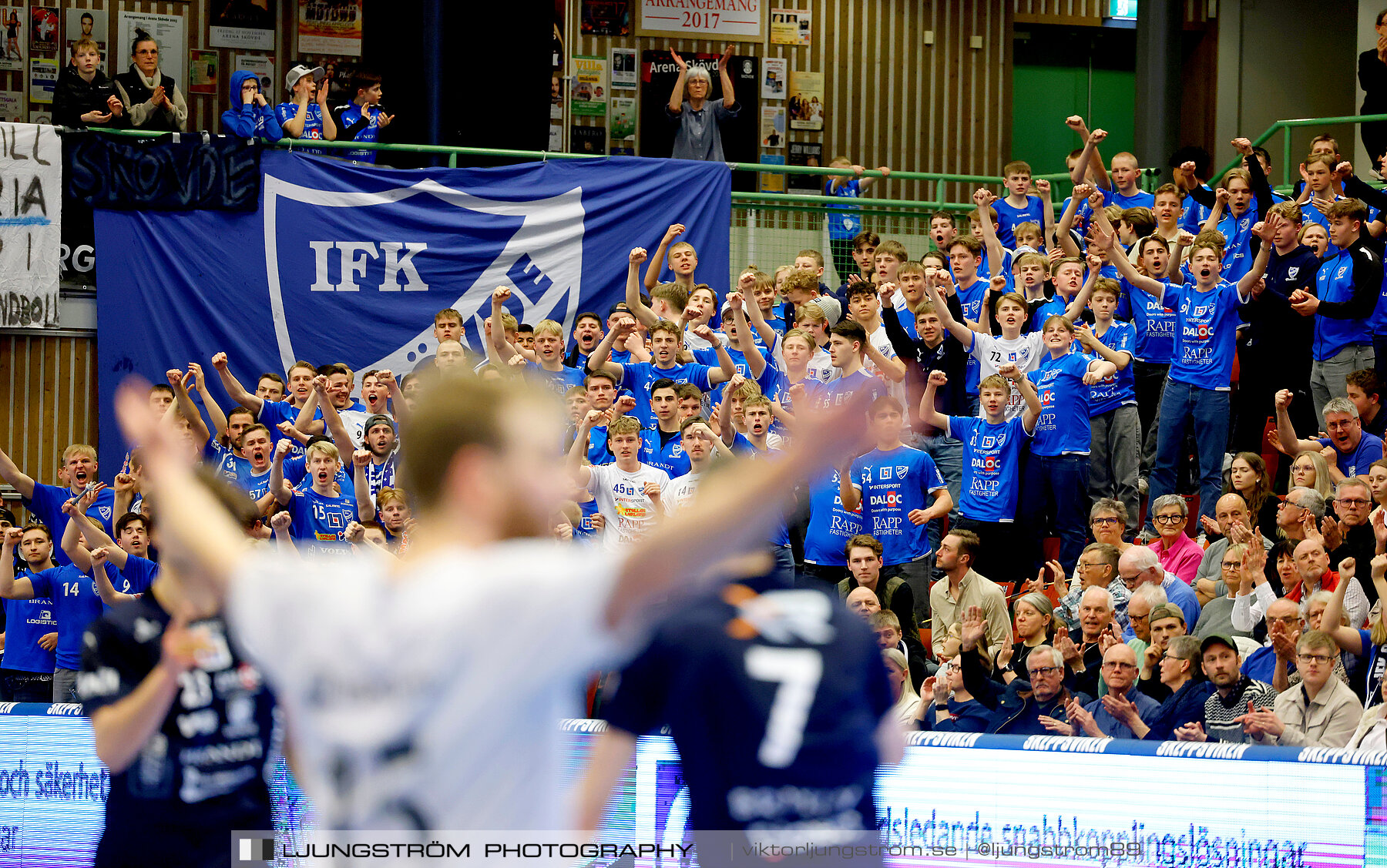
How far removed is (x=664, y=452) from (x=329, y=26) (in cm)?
1112

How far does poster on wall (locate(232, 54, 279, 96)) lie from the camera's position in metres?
19.8

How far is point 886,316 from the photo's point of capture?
12914 millimetres

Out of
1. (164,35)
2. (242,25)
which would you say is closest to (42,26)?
(164,35)

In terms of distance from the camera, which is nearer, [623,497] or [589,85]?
[623,497]

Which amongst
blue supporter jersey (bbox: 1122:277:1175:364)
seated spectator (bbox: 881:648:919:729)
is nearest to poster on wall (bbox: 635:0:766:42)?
blue supporter jersey (bbox: 1122:277:1175:364)

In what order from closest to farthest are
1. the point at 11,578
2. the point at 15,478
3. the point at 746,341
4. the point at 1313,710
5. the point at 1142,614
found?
1. the point at 1313,710
2. the point at 1142,614
3. the point at 11,578
4. the point at 15,478
5. the point at 746,341

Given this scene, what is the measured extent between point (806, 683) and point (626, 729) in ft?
1.40

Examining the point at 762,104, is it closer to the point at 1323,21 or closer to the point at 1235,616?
the point at 1323,21

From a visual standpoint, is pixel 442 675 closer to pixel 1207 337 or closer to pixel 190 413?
pixel 190 413

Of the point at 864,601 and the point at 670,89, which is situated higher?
the point at 670,89

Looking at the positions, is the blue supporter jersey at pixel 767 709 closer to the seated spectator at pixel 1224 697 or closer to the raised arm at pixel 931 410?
the seated spectator at pixel 1224 697

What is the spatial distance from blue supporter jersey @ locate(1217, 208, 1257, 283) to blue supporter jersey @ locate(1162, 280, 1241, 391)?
0.49 meters

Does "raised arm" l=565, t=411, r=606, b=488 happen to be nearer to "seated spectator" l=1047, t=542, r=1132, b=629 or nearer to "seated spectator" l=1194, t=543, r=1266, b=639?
"seated spectator" l=1047, t=542, r=1132, b=629

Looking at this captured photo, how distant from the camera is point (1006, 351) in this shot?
1237 centimetres
